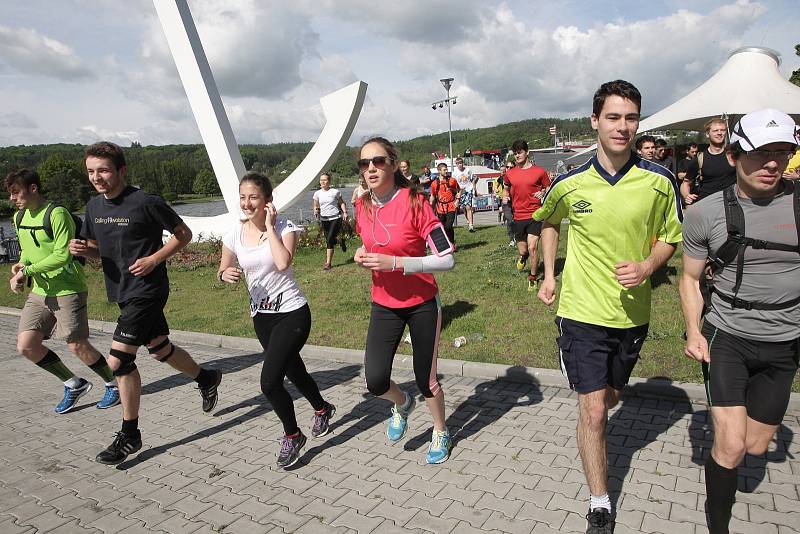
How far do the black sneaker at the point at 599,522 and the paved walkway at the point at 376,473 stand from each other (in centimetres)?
10

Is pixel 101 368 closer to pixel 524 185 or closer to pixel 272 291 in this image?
pixel 272 291

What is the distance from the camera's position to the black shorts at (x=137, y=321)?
154 inches

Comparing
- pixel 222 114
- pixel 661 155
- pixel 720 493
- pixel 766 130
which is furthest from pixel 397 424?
pixel 222 114

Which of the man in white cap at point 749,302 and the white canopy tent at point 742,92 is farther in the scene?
the white canopy tent at point 742,92

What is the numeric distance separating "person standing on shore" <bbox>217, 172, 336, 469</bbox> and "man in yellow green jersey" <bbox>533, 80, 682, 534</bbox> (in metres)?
1.71

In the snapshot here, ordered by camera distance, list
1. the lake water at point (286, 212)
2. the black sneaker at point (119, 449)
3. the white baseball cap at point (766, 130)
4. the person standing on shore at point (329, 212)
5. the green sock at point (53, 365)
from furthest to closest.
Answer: the lake water at point (286, 212)
the person standing on shore at point (329, 212)
the green sock at point (53, 365)
the black sneaker at point (119, 449)
the white baseball cap at point (766, 130)

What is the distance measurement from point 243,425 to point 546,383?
2553 mm

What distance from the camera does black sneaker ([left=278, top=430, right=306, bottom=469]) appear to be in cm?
360

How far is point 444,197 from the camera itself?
37.8ft

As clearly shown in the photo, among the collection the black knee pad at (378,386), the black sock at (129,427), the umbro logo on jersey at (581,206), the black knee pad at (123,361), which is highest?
the umbro logo on jersey at (581,206)

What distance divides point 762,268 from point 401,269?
1.73 m

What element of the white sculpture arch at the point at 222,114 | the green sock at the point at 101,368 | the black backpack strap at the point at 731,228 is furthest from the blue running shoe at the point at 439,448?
the white sculpture arch at the point at 222,114

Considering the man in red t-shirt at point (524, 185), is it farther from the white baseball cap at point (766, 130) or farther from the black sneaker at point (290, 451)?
the white baseball cap at point (766, 130)

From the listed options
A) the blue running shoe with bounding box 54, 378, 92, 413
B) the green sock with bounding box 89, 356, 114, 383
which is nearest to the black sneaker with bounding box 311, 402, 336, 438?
the green sock with bounding box 89, 356, 114, 383
